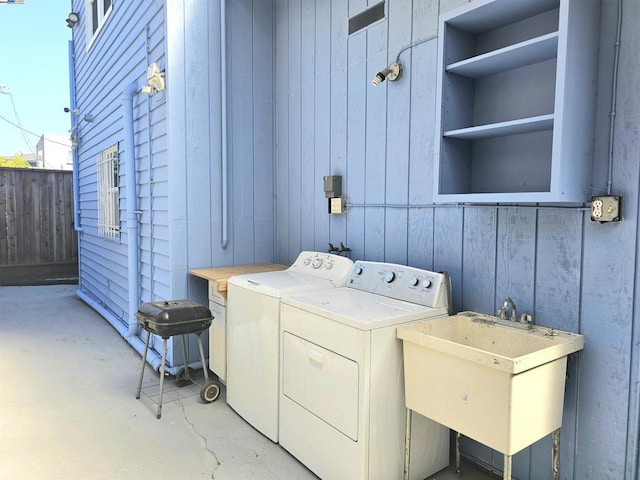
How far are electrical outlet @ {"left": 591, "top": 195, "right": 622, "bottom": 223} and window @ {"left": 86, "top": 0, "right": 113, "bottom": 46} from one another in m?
5.41

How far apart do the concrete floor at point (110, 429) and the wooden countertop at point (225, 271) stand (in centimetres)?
82

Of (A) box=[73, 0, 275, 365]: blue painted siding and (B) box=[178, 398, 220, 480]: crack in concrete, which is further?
(A) box=[73, 0, 275, 365]: blue painted siding

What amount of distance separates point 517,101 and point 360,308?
121 centimetres

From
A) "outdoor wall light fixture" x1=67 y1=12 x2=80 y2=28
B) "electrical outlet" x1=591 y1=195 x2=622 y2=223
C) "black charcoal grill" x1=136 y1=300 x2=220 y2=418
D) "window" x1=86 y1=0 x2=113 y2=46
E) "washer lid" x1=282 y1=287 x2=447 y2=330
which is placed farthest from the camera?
"outdoor wall light fixture" x1=67 y1=12 x2=80 y2=28

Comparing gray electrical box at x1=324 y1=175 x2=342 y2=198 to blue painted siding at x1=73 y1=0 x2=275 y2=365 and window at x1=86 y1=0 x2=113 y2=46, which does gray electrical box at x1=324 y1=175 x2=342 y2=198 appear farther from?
window at x1=86 y1=0 x2=113 y2=46

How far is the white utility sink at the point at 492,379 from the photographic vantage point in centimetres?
157

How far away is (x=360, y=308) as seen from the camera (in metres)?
2.11

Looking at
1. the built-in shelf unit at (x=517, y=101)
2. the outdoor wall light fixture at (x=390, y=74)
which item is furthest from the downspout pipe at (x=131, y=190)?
the built-in shelf unit at (x=517, y=101)

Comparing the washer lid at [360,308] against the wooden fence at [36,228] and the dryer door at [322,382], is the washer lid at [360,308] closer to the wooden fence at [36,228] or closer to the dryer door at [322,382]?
the dryer door at [322,382]

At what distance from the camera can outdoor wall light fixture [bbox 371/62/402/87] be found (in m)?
2.58

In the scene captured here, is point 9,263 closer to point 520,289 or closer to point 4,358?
point 4,358

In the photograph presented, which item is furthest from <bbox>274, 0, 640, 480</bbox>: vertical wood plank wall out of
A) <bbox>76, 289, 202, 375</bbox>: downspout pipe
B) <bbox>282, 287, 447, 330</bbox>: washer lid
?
<bbox>76, 289, 202, 375</bbox>: downspout pipe

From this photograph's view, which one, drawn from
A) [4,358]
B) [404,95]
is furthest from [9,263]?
[404,95]

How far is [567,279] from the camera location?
189cm
